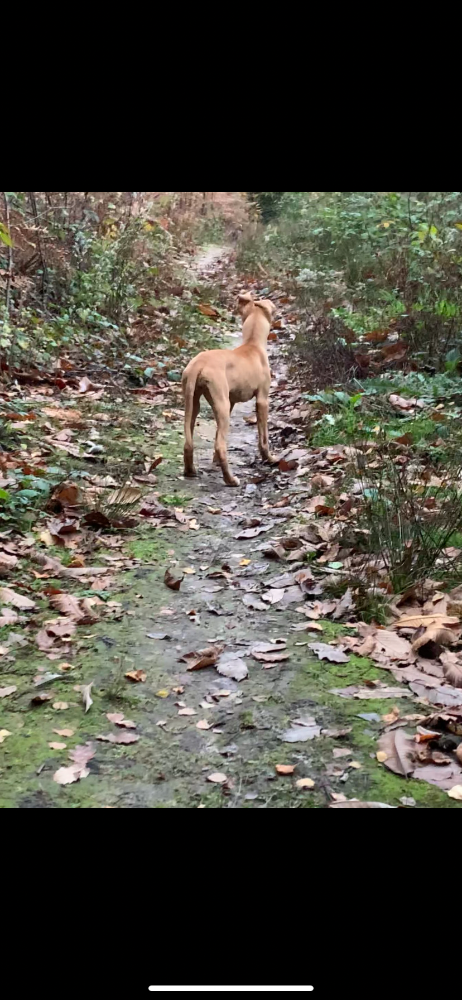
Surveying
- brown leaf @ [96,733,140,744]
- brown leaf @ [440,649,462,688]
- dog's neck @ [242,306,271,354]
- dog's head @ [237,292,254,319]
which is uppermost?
dog's head @ [237,292,254,319]

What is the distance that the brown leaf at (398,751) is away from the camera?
244 cm

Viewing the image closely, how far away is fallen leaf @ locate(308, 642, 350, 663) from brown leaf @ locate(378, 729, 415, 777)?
0.48 meters

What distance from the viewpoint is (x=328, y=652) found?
3094 millimetres

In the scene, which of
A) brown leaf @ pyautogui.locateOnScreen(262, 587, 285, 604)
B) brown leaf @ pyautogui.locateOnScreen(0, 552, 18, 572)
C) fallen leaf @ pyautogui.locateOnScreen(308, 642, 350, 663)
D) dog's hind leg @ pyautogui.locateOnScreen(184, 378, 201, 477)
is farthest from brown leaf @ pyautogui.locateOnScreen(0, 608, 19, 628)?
dog's hind leg @ pyautogui.locateOnScreen(184, 378, 201, 477)

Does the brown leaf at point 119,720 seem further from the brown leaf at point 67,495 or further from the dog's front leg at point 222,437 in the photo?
the dog's front leg at point 222,437

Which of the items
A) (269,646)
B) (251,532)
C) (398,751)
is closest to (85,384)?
(251,532)

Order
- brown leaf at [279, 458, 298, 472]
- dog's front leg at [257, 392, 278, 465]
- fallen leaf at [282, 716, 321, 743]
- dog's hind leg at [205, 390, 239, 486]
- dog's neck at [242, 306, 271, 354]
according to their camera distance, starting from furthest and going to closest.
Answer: dog's neck at [242, 306, 271, 354], dog's front leg at [257, 392, 278, 465], brown leaf at [279, 458, 298, 472], dog's hind leg at [205, 390, 239, 486], fallen leaf at [282, 716, 321, 743]

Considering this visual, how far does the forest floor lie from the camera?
2.45 m

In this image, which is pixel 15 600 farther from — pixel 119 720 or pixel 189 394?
pixel 189 394

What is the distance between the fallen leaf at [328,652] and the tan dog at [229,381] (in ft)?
7.64

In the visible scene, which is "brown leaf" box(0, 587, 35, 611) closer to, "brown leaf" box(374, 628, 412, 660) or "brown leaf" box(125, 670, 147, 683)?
"brown leaf" box(125, 670, 147, 683)
